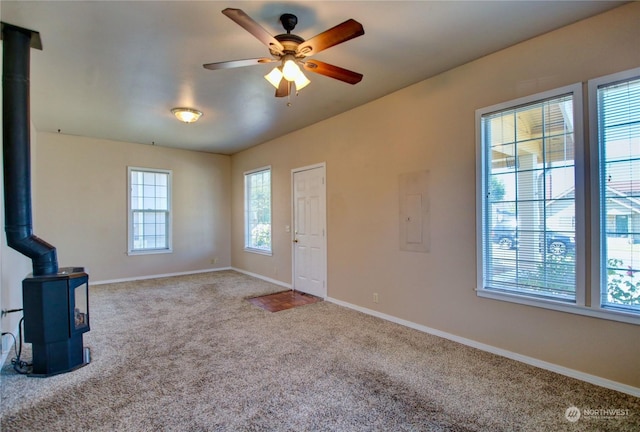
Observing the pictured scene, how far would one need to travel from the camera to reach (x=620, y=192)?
2295 millimetres

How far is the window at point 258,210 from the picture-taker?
20.7ft

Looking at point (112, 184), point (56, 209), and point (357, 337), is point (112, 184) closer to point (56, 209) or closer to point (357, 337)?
point (56, 209)

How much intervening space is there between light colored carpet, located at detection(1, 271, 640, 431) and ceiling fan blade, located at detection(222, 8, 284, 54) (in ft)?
8.15

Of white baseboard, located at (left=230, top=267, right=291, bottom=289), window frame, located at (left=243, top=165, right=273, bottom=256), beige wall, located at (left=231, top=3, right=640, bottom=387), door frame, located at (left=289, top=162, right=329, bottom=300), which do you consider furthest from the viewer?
window frame, located at (left=243, top=165, right=273, bottom=256)

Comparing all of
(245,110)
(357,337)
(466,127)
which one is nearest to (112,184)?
(245,110)

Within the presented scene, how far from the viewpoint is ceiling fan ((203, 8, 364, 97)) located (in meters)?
1.93

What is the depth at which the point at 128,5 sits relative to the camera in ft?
7.15

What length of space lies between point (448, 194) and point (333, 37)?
1980mm

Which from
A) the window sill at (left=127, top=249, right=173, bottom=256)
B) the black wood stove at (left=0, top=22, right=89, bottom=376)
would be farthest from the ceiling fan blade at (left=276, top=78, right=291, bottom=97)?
the window sill at (left=127, top=249, right=173, bottom=256)

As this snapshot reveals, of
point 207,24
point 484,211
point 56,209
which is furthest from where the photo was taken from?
point 56,209

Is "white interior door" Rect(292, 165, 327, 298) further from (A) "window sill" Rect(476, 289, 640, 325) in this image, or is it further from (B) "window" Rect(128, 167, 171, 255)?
(B) "window" Rect(128, 167, 171, 255)

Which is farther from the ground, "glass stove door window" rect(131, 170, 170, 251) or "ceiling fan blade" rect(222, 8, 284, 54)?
"ceiling fan blade" rect(222, 8, 284, 54)

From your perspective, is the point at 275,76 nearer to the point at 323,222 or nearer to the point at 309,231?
the point at 323,222

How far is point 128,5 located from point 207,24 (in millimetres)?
524
